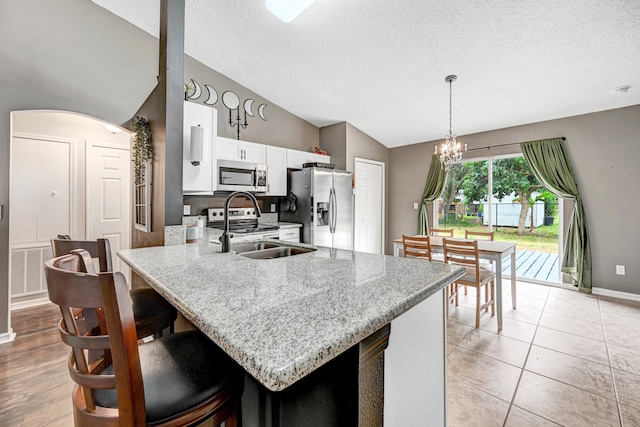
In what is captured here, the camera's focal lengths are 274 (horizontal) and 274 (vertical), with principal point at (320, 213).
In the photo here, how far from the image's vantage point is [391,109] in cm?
418

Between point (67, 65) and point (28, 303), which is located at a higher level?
point (67, 65)

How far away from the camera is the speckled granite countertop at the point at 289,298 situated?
52cm

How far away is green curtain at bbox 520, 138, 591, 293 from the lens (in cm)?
372

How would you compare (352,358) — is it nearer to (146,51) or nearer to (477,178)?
(146,51)

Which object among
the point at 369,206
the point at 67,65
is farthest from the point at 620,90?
the point at 67,65

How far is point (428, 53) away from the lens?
2.91 m

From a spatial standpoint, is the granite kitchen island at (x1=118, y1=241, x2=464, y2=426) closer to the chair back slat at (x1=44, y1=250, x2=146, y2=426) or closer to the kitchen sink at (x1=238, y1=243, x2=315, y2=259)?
the chair back slat at (x1=44, y1=250, x2=146, y2=426)

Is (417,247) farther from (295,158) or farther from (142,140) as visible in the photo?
(142,140)

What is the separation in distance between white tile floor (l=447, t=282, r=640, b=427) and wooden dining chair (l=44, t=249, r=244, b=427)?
149 centimetres

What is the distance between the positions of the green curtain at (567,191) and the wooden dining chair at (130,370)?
4777 mm

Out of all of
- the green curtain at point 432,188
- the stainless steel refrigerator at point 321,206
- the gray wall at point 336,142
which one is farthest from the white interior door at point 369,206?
the green curtain at point 432,188

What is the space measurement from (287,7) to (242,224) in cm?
265

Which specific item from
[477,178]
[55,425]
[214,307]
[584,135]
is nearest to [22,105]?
[55,425]

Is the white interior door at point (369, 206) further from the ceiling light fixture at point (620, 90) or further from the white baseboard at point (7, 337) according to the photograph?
the white baseboard at point (7, 337)
